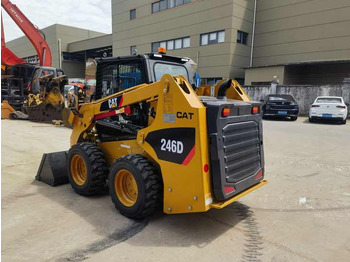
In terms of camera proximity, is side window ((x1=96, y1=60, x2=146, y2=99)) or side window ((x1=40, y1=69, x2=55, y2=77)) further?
side window ((x1=40, y1=69, x2=55, y2=77))

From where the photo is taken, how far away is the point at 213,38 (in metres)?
24.2

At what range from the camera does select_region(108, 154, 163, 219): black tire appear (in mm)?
3248

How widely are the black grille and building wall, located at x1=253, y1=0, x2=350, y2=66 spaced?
68.5 ft

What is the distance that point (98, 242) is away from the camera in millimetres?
2953

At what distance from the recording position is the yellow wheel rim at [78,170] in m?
4.37

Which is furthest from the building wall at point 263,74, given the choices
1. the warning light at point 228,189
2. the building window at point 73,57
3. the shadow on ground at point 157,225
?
the building window at point 73,57

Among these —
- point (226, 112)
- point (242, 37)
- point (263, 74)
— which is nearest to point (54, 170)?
point (226, 112)

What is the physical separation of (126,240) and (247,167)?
1648mm

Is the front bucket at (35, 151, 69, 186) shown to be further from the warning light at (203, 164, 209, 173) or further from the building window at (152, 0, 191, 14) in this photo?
the building window at (152, 0, 191, 14)

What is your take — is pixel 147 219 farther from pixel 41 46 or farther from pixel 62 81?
pixel 41 46

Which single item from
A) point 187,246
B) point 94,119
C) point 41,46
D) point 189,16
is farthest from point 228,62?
point 187,246

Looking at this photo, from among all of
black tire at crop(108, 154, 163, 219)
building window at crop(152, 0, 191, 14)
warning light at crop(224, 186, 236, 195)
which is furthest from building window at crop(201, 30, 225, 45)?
warning light at crop(224, 186, 236, 195)

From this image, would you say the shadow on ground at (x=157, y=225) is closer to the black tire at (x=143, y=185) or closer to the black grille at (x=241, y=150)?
the black tire at (x=143, y=185)

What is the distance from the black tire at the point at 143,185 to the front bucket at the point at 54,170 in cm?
177
